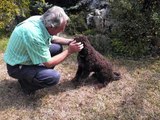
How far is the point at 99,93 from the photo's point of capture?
523 centimetres

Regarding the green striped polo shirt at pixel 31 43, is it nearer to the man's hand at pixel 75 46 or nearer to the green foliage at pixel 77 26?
the man's hand at pixel 75 46

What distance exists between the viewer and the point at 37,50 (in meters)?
4.52

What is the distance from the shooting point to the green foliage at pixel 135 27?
6.04 metres

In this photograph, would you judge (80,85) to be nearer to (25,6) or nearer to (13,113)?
(13,113)

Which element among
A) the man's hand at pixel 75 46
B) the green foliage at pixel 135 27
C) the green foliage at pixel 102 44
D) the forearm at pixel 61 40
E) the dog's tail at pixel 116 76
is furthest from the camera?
the green foliage at pixel 102 44

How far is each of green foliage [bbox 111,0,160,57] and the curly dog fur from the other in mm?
908

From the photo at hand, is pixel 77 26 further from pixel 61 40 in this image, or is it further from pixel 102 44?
pixel 61 40

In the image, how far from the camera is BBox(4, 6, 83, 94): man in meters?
4.49

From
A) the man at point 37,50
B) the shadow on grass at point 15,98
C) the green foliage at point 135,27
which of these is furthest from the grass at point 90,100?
the green foliage at point 135,27

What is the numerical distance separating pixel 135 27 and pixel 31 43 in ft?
7.80

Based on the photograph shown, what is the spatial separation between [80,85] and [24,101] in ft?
3.12

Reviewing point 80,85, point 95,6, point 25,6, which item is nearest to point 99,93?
point 80,85

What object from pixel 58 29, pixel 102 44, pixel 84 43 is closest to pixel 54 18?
pixel 58 29

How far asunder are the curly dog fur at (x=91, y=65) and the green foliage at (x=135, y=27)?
91 cm
